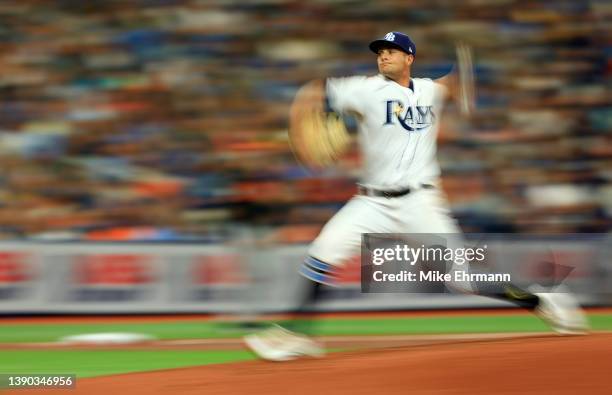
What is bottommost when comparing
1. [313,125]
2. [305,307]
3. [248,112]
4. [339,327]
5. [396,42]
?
[339,327]

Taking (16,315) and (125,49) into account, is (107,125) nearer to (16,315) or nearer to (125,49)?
(125,49)

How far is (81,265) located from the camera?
8.20 meters

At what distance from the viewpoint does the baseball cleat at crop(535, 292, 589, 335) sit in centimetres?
580

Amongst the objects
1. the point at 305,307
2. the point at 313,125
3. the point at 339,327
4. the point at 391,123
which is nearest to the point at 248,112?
the point at 339,327

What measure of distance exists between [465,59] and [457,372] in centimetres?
176

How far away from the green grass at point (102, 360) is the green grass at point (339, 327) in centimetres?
59

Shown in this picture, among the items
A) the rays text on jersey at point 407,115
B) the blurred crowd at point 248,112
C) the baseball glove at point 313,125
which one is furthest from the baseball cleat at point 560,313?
the blurred crowd at point 248,112

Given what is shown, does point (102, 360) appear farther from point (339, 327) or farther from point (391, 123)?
point (391, 123)

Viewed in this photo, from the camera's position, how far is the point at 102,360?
21.8 feet

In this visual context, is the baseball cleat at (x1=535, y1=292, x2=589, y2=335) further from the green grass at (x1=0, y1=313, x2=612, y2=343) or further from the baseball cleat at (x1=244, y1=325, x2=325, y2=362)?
the green grass at (x1=0, y1=313, x2=612, y2=343)

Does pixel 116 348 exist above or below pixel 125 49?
below

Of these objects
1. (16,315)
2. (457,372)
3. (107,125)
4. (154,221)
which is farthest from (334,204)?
(457,372)

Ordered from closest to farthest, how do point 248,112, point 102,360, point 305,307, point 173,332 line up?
1. point 305,307
2. point 102,360
3. point 173,332
4. point 248,112

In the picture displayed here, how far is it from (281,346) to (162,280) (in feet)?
9.63
